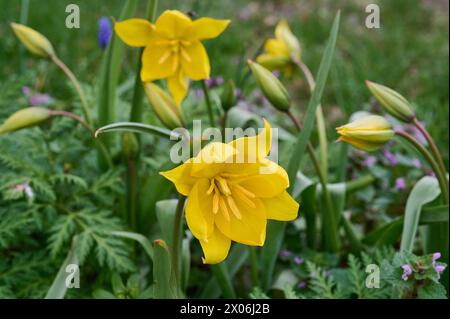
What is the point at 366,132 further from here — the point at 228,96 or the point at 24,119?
the point at 24,119

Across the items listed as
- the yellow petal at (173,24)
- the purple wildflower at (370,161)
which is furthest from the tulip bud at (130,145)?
the purple wildflower at (370,161)

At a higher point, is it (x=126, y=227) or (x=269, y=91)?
(x=269, y=91)

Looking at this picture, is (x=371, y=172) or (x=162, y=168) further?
(x=371, y=172)

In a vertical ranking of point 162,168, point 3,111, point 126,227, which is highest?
point 3,111

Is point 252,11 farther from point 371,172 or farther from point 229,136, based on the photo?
point 229,136

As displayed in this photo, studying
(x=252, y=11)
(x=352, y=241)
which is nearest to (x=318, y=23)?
(x=252, y=11)

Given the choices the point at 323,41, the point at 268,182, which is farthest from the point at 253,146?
the point at 323,41
